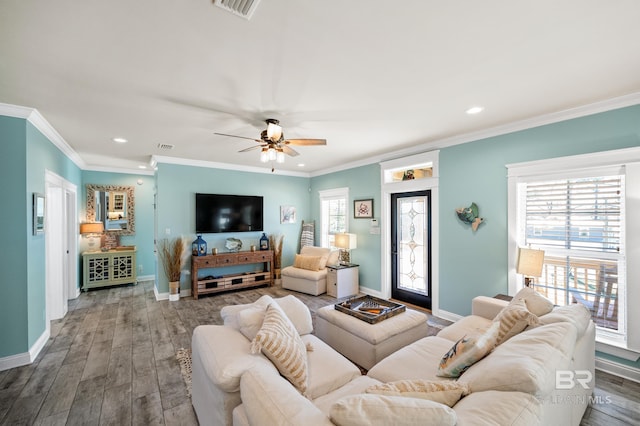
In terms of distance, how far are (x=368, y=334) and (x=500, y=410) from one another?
155cm

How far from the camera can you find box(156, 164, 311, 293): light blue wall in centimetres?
A: 497

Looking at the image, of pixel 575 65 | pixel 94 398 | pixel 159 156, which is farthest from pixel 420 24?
pixel 159 156

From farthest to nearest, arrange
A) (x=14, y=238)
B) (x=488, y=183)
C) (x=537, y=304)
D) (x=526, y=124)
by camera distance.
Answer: (x=488, y=183)
(x=526, y=124)
(x=14, y=238)
(x=537, y=304)

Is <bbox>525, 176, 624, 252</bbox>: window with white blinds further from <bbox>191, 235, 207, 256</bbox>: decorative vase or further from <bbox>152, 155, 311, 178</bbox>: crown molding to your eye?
<bbox>191, 235, 207, 256</bbox>: decorative vase

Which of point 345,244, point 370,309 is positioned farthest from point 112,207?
point 370,309

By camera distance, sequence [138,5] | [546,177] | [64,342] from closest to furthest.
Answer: [138,5], [546,177], [64,342]

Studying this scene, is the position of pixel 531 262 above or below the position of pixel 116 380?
above

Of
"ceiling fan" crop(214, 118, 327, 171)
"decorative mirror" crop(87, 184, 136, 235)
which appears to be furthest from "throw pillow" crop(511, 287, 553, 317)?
"decorative mirror" crop(87, 184, 136, 235)

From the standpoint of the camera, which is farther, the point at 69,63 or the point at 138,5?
the point at 69,63

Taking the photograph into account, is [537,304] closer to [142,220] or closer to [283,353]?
[283,353]

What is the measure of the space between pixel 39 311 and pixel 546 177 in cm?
584

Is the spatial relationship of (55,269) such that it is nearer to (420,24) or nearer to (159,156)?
(159,156)

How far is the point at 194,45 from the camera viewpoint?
173 cm

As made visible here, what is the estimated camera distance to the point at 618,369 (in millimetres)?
2512
